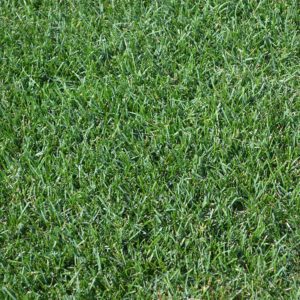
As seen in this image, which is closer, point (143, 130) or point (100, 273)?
point (100, 273)

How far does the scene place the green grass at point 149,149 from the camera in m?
3.69

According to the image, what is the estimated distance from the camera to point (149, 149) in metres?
4.23

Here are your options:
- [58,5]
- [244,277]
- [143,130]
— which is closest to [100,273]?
[244,277]

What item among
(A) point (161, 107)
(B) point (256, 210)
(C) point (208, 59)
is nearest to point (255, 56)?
(C) point (208, 59)

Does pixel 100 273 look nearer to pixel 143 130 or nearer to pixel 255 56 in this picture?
pixel 143 130

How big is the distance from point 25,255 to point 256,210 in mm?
1050

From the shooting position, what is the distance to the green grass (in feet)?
12.1

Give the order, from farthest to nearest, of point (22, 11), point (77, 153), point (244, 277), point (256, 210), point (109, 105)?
point (22, 11), point (109, 105), point (77, 153), point (256, 210), point (244, 277)

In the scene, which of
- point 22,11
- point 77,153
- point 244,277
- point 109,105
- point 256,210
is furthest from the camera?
point 22,11

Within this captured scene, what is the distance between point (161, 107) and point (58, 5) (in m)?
1.14

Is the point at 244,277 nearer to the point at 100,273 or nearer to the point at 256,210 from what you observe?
the point at 256,210

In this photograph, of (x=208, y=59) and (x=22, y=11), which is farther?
(x=22, y=11)

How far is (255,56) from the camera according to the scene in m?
4.75

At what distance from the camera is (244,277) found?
3.64m
